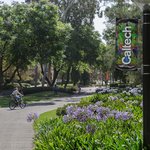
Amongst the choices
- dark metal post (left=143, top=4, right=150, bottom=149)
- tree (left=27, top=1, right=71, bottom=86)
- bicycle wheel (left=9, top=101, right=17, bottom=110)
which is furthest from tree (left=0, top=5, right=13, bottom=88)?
dark metal post (left=143, top=4, right=150, bottom=149)

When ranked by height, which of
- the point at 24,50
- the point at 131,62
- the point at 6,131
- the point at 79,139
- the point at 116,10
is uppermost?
the point at 116,10

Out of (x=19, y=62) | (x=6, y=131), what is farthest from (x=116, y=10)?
(x=6, y=131)

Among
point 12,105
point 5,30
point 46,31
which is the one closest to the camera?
point 12,105

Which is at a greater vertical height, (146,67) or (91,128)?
(146,67)

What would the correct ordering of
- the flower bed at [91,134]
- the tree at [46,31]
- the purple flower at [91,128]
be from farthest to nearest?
the tree at [46,31] → the purple flower at [91,128] → the flower bed at [91,134]

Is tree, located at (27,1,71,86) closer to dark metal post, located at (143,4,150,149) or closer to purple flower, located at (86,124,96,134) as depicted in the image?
purple flower, located at (86,124,96,134)

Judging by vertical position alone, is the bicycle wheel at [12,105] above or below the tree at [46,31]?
below

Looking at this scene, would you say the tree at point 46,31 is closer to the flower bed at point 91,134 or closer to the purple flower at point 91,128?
the flower bed at point 91,134

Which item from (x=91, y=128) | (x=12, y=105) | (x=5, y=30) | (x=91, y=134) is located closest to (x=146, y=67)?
(x=91, y=134)

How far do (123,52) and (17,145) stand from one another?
7.04m

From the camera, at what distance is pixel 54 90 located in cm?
4734

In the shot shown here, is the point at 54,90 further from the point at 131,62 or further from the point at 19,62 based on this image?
the point at 131,62

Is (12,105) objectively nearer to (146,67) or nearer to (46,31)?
(46,31)

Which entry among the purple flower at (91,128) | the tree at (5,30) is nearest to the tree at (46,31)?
the tree at (5,30)
